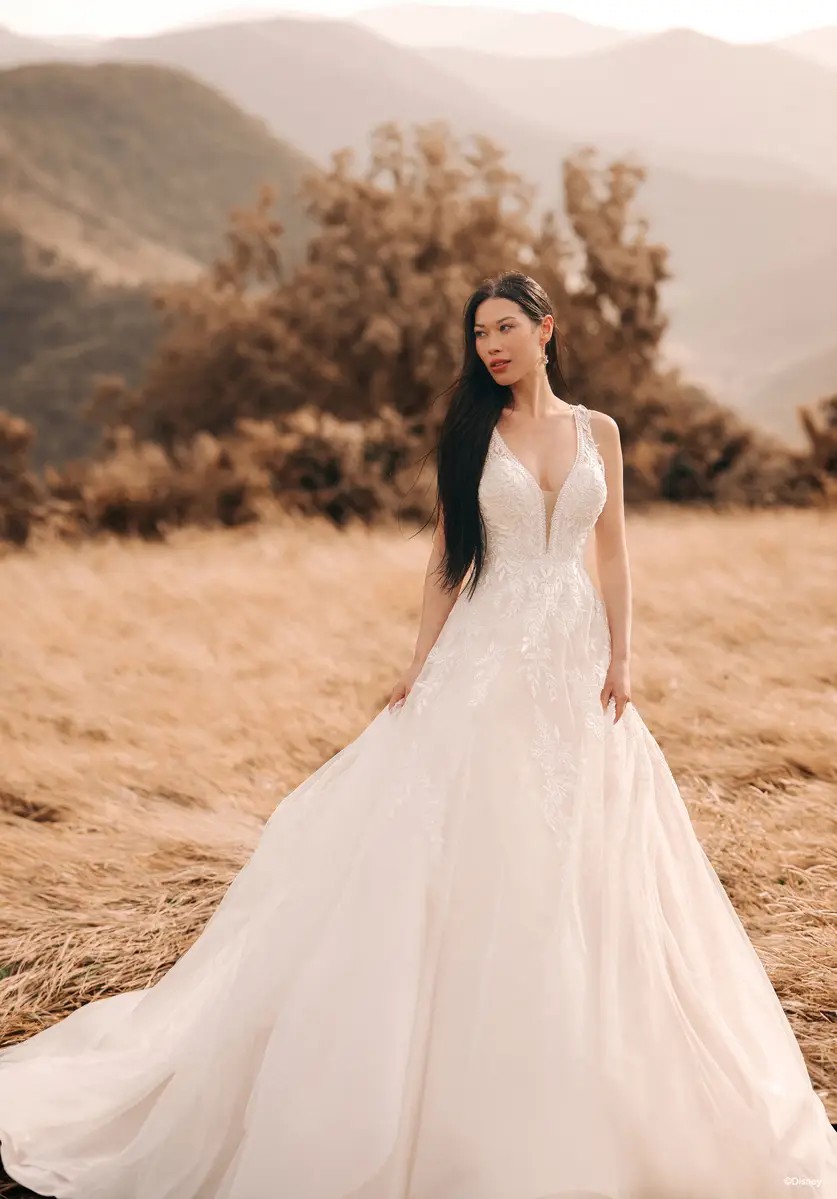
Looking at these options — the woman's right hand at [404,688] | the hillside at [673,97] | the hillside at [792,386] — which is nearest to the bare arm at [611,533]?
the woman's right hand at [404,688]

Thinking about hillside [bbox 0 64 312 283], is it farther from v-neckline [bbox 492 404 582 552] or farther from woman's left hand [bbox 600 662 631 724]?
woman's left hand [bbox 600 662 631 724]

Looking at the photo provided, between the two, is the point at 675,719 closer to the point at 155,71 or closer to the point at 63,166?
the point at 63,166

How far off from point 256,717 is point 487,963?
4.00 m

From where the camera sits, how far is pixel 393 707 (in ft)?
9.35

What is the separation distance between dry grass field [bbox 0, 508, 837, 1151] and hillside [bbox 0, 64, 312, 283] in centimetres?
3059

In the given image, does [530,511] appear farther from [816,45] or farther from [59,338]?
[816,45]

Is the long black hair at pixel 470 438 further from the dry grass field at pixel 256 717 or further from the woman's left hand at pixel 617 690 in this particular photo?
the dry grass field at pixel 256 717

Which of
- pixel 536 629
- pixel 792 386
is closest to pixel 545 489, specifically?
pixel 536 629

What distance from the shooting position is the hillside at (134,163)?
128ft

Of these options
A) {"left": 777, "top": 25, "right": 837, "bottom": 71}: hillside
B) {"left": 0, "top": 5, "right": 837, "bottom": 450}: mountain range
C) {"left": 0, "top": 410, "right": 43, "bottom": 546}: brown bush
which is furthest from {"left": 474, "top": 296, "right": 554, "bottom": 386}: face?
{"left": 777, "top": 25, "right": 837, "bottom": 71}: hillside

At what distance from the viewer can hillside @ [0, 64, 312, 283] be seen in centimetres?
3909

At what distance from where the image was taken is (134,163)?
45188 mm

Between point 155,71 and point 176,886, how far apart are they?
168ft

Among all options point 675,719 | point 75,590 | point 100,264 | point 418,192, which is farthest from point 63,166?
point 675,719
